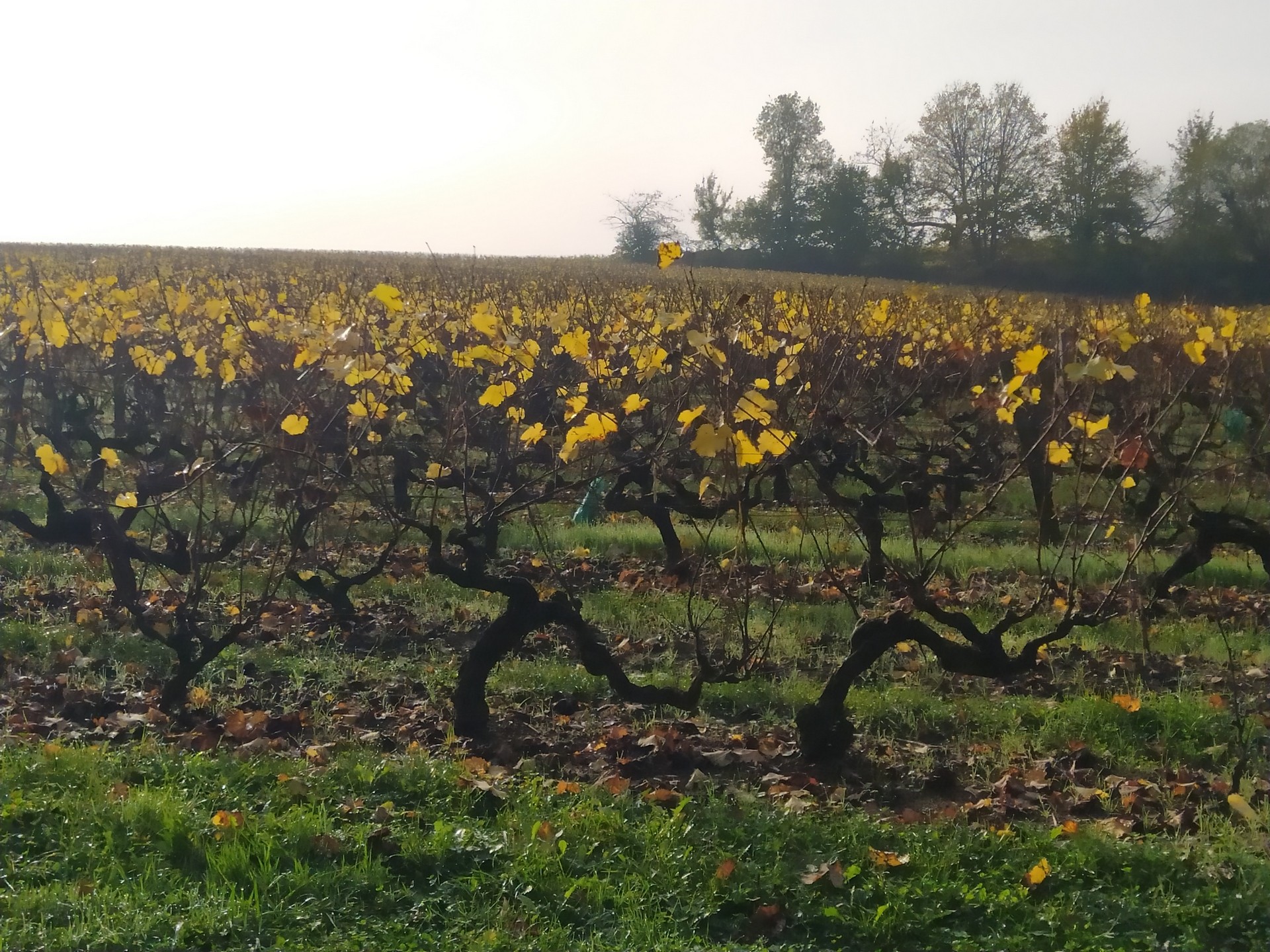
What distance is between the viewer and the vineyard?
10.7 ft

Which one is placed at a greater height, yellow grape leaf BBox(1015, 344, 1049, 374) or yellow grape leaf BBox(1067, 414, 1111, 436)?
yellow grape leaf BBox(1015, 344, 1049, 374)

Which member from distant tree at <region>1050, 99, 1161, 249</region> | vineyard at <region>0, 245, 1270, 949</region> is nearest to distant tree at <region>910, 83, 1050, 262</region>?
distant tree at <region>1050, 99, 1161, 249</region>

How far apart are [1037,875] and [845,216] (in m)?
45.0

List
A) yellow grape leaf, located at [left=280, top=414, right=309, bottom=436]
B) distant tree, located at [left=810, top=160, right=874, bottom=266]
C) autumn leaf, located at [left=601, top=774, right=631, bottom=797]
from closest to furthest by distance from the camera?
autumn leaf, located at [left=601, top=774, right=631, bottom=797] → yellow grape leaf, located at [left=280, top=414, right=309, bottom=436] → distant tree, located at [left=810, top=160, right=874, bottom=266]

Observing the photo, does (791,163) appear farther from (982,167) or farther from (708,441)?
(708,441)

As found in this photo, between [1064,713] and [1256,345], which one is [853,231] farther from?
[1064,713]

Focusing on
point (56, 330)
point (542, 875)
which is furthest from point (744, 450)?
point (56, 330)

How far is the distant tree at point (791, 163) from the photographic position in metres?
46.8

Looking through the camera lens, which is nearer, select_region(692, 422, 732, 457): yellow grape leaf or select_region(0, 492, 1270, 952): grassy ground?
select_region(0, 492, 1270, 952): grassy ground

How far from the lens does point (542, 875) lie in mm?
3311

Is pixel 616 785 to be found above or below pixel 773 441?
below

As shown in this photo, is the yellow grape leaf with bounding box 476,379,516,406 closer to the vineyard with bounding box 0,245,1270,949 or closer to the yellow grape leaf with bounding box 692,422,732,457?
the vineyard with bounding box 0,245,1270,949

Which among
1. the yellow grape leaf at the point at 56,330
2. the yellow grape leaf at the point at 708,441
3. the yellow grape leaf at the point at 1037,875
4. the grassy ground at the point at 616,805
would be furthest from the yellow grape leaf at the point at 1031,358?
the yellow grape leaf at the point at 56,330

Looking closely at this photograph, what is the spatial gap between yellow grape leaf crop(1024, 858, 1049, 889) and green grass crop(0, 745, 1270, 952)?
3 cm
